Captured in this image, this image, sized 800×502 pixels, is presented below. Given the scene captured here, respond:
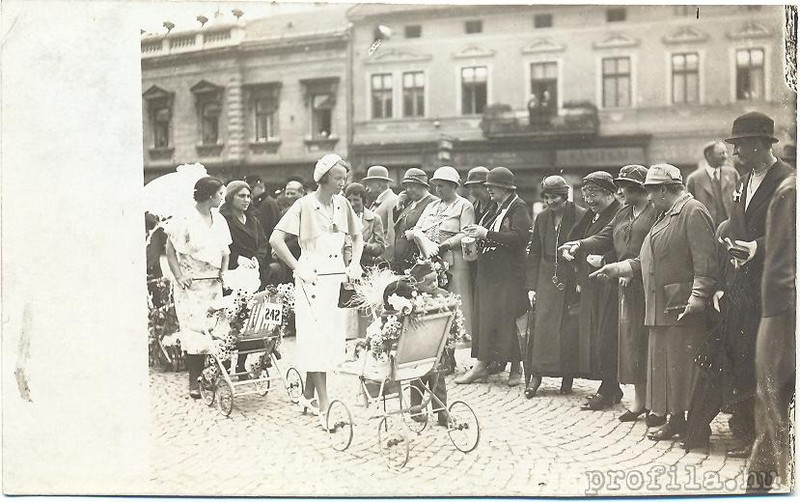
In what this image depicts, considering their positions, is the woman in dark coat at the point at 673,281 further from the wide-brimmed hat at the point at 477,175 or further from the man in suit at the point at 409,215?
the man in suit at the point at 409,215

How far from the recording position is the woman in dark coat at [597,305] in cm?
536

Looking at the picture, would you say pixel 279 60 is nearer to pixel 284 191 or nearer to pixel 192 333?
pixel 284 191

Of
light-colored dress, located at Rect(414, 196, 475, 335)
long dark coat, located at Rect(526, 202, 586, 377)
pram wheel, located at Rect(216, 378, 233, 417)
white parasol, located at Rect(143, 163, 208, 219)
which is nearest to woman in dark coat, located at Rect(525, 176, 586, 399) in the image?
long dark coat, located at Rect(526, 202, 586, 377)

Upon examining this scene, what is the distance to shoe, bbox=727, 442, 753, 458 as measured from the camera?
5410 mm

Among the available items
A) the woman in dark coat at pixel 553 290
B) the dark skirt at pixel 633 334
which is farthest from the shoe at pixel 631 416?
the woman in dark coat at pixel 553 290

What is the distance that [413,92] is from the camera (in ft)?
18.6

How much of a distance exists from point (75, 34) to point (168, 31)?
71cm

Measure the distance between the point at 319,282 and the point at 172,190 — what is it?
141 cm

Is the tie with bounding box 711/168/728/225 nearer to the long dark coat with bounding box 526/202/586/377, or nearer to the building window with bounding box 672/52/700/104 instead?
the building window with bounding box 672/52/700/104

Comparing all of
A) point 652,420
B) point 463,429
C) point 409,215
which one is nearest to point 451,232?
point 409,215

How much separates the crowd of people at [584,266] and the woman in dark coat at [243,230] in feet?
0.04

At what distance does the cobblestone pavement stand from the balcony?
5.78ft

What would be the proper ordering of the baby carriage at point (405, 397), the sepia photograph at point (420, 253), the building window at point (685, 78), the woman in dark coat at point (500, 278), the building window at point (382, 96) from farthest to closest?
the building window at point (382, 96) < the woman in dark coat at point (500, 278) < the building window at point (685, 78) < the sepia photograph at point (420, 253) < the baby carriage at point (405, 397)

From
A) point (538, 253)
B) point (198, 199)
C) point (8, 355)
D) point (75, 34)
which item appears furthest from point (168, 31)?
point (538, 253)
